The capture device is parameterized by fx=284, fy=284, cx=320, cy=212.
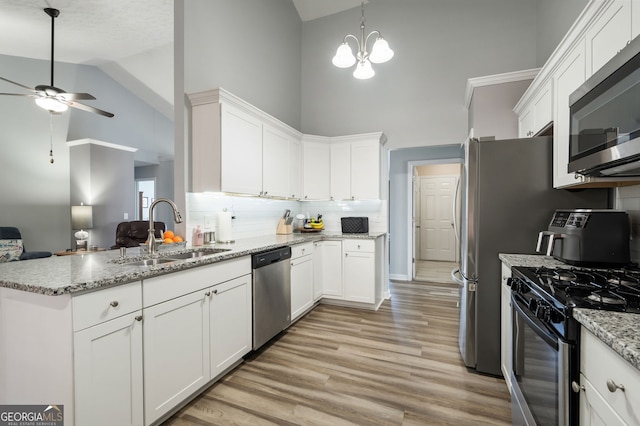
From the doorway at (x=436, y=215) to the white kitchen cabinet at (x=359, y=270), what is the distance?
3567 millimetres

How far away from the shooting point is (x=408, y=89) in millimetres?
4203

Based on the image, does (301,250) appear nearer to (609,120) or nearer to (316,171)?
(316,171)

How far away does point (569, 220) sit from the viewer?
1756mm

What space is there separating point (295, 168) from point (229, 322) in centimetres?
240

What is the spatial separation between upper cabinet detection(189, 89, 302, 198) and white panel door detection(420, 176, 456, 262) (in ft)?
Answer: 16.4

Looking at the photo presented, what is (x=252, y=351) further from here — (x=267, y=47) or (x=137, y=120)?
(x=137, y=120)

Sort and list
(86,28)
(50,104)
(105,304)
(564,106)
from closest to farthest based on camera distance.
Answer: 1. (105,304)
2. (564,106)
3. (50,104)
4. (86,28)

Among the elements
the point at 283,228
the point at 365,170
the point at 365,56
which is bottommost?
the point at 283,228

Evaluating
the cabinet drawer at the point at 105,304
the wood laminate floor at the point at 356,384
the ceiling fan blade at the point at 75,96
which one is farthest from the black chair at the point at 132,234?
the cabinet drawer at the point at 105,304

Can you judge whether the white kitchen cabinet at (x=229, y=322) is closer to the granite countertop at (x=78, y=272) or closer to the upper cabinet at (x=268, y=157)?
the granite countertop at (x=78, y=272)

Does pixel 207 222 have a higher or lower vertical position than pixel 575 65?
lower

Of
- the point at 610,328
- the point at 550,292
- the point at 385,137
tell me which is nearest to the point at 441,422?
the point at 550,292

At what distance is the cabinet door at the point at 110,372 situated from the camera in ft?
4.11

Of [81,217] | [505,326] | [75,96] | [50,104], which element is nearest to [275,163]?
[505,326]
